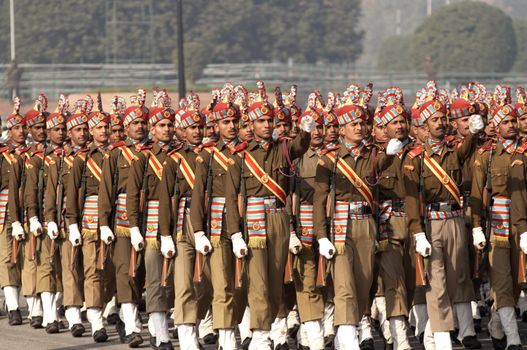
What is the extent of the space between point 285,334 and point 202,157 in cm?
187

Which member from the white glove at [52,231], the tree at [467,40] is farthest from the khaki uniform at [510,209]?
the tree at [467,40]

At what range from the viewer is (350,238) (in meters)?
13.0

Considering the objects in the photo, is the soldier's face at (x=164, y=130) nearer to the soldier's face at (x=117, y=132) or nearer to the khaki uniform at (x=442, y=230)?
the soldier's face at (x=117, y=132)

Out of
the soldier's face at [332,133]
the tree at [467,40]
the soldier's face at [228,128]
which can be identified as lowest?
the soldier's face at [332,133]

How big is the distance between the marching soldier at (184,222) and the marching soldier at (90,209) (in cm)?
172

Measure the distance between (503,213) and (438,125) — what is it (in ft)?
3.83

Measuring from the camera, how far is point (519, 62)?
11394 centimetres

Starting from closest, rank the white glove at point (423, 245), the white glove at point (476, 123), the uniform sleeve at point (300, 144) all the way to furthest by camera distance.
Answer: the white glove at point (476, 123) < the uniform sleeve at point (300, 144) < the white glove at point (423, 245)

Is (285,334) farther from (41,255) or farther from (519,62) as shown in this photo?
(519,62)

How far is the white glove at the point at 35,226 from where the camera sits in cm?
1652

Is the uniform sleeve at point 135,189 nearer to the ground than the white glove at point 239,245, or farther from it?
farther from it

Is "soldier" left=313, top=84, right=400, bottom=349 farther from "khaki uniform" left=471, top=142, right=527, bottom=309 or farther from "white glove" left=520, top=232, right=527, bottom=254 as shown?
"white glove" left=520, top=232, right=527, bottom=254

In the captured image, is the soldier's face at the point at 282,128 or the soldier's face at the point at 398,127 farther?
the soldier's face at the point at 282,128

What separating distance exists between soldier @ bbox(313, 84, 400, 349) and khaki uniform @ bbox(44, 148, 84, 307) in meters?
3.65
